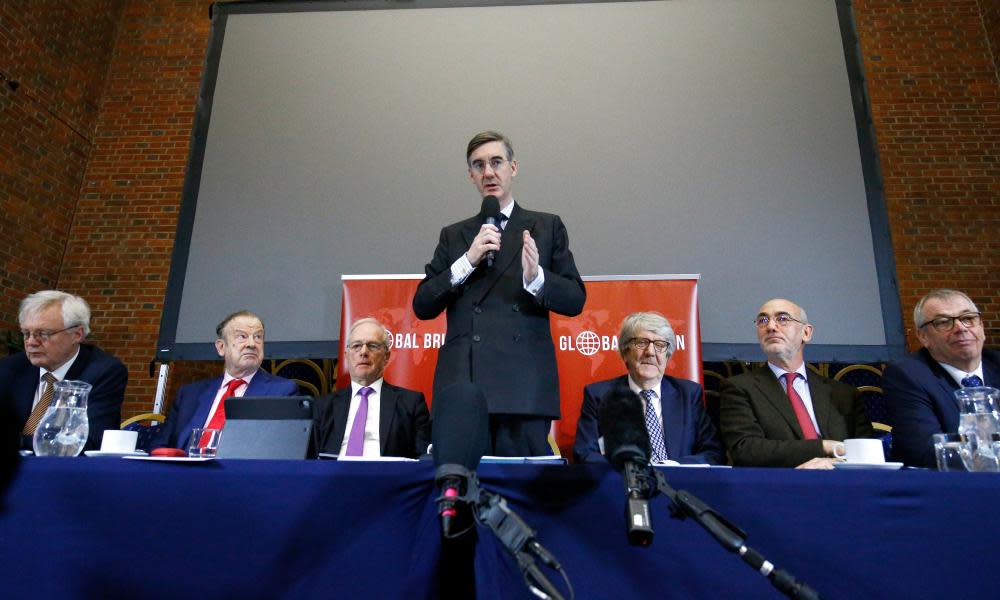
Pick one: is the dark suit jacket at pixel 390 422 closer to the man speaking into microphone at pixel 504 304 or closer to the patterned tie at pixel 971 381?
the man speaking into microphone at pixel 504 304

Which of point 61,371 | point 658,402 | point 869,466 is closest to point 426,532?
point 869,466

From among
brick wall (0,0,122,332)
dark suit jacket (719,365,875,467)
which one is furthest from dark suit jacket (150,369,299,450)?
brick wall (0,0,122,332)

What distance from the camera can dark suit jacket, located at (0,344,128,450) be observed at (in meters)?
2.41

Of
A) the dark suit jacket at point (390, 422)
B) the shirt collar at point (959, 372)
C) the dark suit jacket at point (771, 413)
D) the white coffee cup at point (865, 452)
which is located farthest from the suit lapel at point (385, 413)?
the shirt collar at point (959, 372)

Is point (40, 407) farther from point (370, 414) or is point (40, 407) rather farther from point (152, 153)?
point (152, 153)

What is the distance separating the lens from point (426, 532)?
1.15 meters

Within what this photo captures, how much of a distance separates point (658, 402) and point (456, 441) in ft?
5.65

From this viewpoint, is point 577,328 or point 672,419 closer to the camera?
point 672,419

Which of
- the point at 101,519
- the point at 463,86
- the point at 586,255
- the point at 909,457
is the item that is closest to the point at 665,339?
the point at 909,457

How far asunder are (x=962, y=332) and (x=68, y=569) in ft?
7.96

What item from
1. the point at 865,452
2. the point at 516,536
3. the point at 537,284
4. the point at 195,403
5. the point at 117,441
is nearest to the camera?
the point at 516,536

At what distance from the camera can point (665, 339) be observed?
256 cm

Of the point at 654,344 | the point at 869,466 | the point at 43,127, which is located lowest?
the point at 869,466

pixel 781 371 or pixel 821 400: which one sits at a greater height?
pixel 781 371
